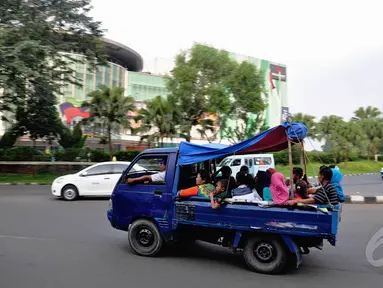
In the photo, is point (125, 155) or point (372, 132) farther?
point (372, 132)

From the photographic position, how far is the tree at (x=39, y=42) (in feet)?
56.3

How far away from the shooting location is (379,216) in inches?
416

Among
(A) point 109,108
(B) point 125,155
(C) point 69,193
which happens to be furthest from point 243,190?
(B) point 125,155

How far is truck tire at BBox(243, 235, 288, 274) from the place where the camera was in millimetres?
5219

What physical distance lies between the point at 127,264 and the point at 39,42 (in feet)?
52.1

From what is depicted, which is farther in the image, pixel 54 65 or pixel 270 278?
pixel 54 65

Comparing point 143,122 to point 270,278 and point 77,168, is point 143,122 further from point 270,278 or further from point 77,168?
point 270,278

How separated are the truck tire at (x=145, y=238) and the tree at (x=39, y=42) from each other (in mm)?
13287

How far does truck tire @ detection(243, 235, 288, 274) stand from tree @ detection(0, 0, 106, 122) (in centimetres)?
1493

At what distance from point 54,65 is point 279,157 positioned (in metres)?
25.5

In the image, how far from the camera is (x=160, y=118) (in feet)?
93.0

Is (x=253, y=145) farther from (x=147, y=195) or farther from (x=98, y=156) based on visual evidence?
(x=98, y=156)

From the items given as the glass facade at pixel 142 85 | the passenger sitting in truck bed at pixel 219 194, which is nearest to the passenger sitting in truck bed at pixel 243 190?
the passenger sitting in truck bed at pixel 219 194

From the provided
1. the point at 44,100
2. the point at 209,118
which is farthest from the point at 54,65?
the point at 209,118
